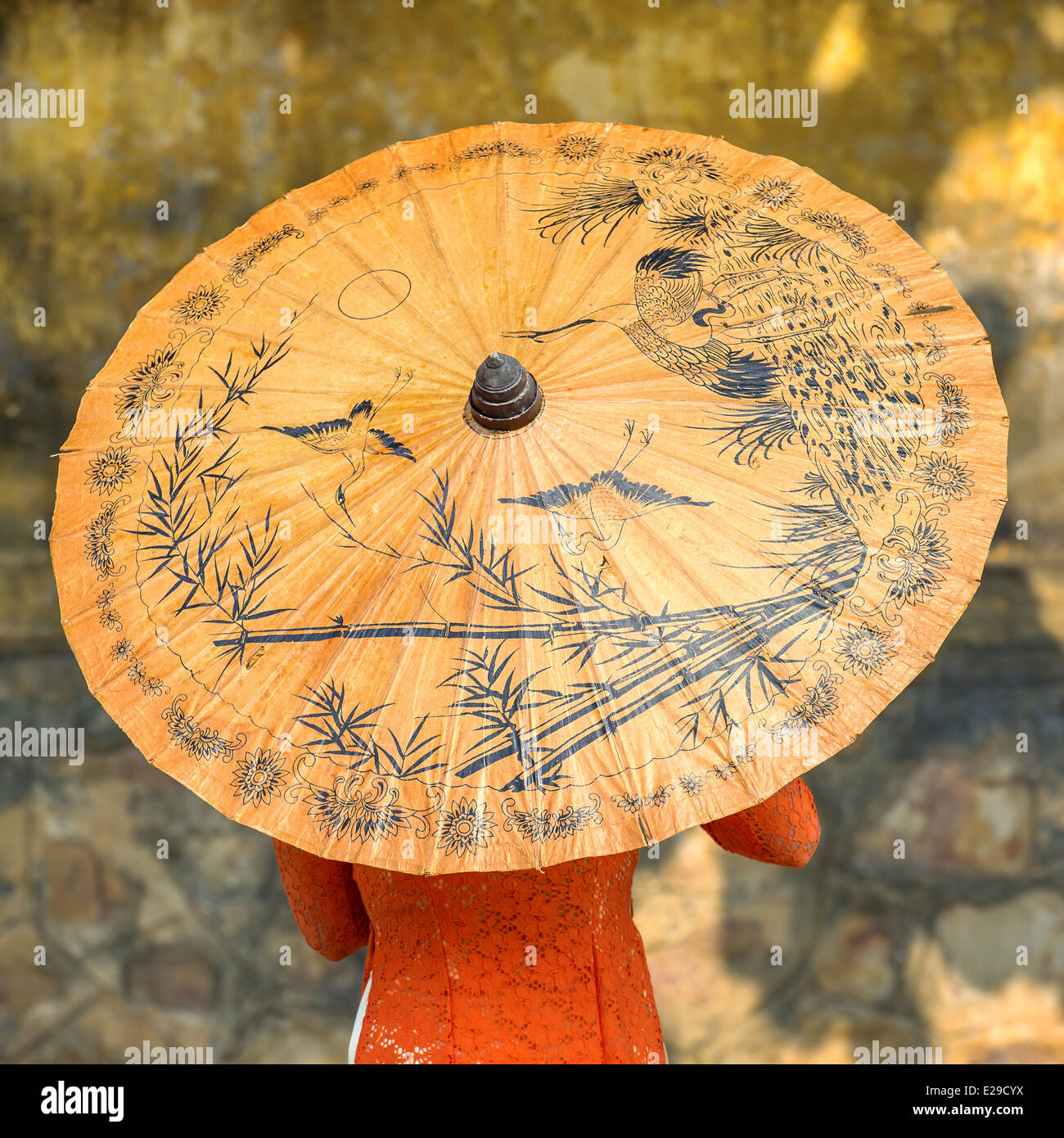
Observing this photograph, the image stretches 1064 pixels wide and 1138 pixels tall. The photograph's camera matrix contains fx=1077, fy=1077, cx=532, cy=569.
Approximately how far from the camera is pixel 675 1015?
2.80 metres

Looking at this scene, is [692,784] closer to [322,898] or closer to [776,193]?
[322,898]

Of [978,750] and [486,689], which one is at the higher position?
[486,689]

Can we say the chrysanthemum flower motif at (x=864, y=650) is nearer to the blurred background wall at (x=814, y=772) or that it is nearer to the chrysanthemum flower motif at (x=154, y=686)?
the chrysanthemum flower motif at (x=154, y=686)

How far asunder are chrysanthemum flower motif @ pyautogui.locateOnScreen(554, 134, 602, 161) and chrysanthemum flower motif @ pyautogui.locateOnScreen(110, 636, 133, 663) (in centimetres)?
88

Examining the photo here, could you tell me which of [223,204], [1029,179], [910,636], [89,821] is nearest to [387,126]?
[223,204]

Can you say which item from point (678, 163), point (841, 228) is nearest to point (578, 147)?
point (678, 163)

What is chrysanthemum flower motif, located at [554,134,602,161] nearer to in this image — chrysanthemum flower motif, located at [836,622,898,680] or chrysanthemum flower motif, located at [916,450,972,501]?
chrysanthemum flower motif, located at [916,450,972,501]

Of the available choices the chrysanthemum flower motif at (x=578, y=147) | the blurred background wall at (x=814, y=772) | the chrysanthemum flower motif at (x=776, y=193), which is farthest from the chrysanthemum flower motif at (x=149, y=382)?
the blurred background wall at (x=814, y=772)

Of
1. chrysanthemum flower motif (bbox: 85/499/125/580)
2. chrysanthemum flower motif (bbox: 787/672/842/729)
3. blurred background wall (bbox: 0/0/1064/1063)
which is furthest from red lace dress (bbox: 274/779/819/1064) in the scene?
blurred background wall (bbox: 0/0/1064/1063)

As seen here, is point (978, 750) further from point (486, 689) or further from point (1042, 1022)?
point (486, 689)

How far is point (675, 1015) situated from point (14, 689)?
1.92 meters

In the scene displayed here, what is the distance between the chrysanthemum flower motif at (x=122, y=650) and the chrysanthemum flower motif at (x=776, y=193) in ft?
3.22

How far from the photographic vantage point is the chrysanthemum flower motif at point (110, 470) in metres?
1.37

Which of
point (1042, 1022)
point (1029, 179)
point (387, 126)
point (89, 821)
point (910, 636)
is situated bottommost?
point (1042, 1022)
